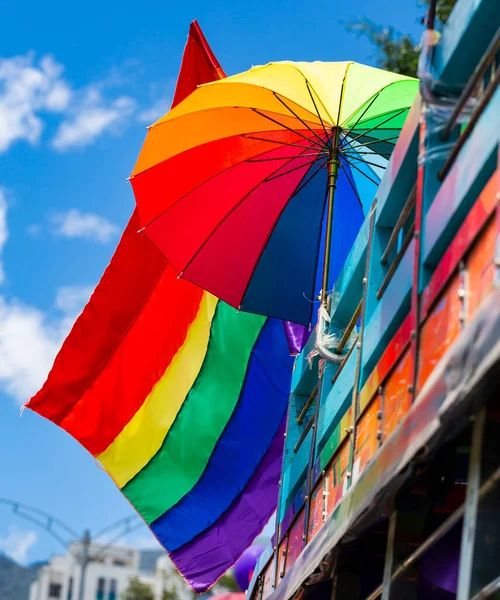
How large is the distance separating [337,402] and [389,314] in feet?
4.43

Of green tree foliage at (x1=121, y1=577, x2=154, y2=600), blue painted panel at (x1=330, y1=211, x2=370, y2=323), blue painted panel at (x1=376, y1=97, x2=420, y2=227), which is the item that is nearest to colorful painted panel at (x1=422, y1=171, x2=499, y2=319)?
blue painted panel at (x1=376, y1=97, x2=420, y2=227)

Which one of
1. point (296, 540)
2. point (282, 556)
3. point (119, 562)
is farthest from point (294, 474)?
point (119, 562)

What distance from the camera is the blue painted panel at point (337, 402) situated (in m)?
5.71

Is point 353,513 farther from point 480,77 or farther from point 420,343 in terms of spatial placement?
point 480,77

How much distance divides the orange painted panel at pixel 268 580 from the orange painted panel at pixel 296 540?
818mm

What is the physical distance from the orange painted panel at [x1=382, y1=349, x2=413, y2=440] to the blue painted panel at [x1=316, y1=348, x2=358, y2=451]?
0.97m

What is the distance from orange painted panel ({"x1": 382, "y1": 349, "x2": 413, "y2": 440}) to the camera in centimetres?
420

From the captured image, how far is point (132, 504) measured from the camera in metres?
10.3

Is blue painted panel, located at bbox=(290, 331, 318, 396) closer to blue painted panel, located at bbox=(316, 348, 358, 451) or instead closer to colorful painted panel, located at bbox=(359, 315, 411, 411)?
blue painted panel, located at bbox=(316, 348, 358, 451)

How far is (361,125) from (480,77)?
12.9 feet

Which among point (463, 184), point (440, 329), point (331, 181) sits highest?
point (331, 181)

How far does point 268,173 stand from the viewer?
8273 mm

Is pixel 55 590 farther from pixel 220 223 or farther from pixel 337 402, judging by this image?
pixel 337 402

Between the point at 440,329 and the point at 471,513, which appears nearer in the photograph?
the point at 471,513
